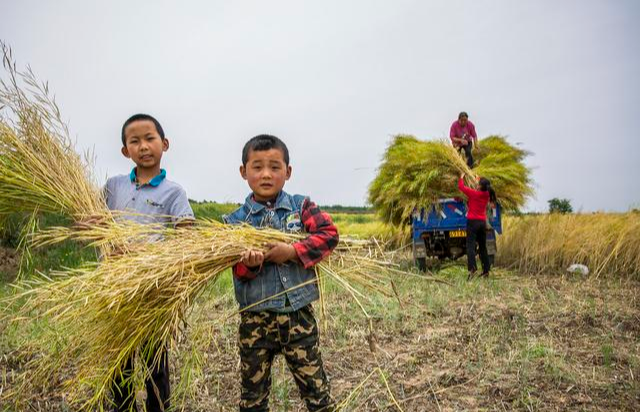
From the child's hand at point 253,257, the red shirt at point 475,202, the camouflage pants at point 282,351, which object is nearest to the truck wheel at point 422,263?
the red shirt at point 475,202

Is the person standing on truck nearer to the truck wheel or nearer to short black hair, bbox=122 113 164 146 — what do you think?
the truck wheel

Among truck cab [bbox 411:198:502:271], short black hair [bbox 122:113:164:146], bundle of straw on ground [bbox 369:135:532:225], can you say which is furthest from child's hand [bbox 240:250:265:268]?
truck cab [bbox 411:198:502:271]

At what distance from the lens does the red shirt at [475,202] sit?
6.78m

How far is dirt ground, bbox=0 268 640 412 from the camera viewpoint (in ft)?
8.99

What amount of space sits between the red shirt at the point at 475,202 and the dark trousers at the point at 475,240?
8 cm

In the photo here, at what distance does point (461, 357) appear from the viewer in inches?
135

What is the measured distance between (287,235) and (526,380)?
191 centimetres

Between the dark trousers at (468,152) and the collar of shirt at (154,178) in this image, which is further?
the dark trousers at (468,152)

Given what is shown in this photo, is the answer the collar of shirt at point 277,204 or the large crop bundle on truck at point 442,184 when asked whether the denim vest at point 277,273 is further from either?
the large crop bundle on truck at point 442,184

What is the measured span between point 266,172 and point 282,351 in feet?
2.45

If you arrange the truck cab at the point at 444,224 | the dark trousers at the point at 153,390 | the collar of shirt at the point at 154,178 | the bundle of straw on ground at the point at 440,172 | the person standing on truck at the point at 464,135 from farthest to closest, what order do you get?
the person standing on truck at the point at 464,135 → the truck cab at the point at 444,224 → the bundle of straw on ground at the point at 440,172 → the collar of shirt at the point at 154,178 → the dark trousers at the point at 153,390

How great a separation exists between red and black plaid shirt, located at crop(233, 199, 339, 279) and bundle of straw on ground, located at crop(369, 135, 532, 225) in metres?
5.26

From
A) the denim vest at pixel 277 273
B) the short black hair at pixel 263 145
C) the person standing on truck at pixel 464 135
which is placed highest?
the person standing on truck at pixel 464 135

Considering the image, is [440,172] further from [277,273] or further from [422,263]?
[277,273]
